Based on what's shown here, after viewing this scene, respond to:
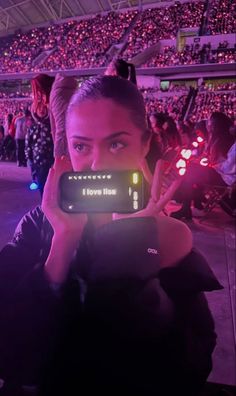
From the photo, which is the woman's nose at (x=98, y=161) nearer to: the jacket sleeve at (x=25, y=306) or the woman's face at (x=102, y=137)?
the woman's face at (x=102, y=137)

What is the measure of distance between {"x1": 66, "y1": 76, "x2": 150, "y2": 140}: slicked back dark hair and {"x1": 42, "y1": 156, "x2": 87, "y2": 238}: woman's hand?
0.11m

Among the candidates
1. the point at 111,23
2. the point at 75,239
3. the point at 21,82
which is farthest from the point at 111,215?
the point at 21,82

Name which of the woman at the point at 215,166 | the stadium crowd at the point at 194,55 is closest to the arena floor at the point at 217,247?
the woman at the point at 215,166

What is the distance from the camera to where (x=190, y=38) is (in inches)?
620

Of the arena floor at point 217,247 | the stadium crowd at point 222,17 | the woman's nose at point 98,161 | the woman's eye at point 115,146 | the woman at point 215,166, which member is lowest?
the arena floor at point 217,247

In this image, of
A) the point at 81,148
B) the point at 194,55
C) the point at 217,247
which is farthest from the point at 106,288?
the point at 194,55

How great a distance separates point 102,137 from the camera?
0.67 m

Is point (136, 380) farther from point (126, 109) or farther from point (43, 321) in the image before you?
point (126, 109)

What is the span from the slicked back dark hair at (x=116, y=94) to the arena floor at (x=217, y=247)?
0.30 meters

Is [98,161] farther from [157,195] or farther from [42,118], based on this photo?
[42,118]

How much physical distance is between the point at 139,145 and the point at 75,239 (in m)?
0.22

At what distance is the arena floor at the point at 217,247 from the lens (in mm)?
1860

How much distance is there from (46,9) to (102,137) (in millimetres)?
22931

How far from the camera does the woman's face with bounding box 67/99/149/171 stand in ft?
2.20
